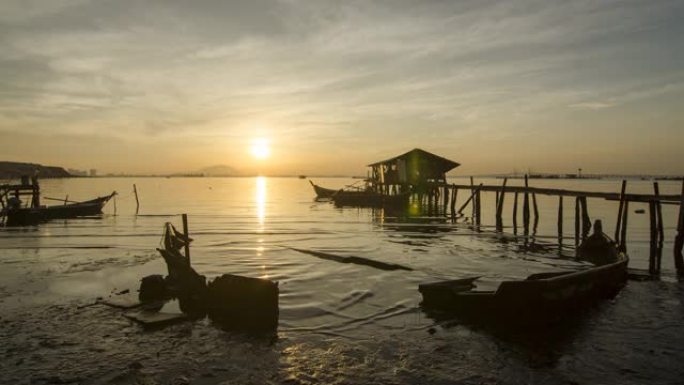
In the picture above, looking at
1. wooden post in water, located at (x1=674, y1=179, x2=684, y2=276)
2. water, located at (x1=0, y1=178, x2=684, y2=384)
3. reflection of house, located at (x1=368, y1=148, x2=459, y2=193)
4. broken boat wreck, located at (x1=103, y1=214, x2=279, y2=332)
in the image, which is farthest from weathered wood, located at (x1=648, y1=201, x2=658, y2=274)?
reflection of house, located at (x1=368, y1=148, x2=459, y2=193)

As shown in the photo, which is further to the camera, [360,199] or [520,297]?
[360,199]

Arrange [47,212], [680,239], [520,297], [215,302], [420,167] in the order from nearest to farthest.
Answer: [520,297] → [215,302] → [680,239] → [47,212] → [420,167]

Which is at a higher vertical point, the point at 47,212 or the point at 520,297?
the point at 47,212

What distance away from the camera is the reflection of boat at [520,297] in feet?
30.7

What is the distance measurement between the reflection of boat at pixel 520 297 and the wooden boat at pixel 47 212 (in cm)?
3315

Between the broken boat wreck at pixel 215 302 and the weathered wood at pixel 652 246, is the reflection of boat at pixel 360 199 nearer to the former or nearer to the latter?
the weathered wood at pixel 652 246

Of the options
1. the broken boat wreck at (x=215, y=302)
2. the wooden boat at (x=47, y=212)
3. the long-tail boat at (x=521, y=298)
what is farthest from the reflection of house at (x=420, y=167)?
the broken boat wreck at (x=215, y=302)

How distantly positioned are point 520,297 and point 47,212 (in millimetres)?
36548

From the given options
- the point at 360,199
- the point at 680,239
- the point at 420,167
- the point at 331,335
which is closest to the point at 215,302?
the point at 331,335

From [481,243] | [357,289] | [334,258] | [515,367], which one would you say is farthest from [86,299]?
[481,243]

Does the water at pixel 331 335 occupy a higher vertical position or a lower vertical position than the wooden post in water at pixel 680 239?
lower

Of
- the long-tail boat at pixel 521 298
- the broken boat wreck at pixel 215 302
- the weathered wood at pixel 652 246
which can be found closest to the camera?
the broken boat wreck at pixel 215 302

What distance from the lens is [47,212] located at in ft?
113

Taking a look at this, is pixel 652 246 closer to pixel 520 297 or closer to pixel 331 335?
pixel 520 297
